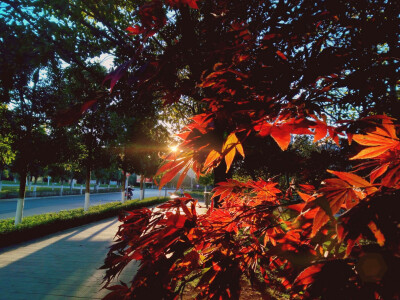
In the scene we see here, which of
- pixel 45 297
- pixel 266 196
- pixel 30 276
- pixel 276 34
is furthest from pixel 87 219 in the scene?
pixel 276 34

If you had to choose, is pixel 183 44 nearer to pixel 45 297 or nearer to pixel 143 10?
pixel 143 10

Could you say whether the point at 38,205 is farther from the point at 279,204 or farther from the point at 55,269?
the point at 279,204

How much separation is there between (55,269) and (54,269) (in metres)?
0.02

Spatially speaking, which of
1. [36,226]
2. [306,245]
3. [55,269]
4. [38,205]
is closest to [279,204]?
[306,245]

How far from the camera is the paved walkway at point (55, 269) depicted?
3.23 meters

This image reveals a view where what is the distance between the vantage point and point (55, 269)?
13.5ft

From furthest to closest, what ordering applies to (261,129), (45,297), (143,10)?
(45,297)
(143,10)
(261,129)

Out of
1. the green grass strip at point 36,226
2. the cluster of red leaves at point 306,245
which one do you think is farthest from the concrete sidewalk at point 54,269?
the cluster of red leaves at point 306,245

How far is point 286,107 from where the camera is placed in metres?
0.92

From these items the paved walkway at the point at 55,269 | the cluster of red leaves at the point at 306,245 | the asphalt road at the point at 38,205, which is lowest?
the asphalt road at the point at 38,205

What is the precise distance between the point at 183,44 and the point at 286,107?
24.3 inches

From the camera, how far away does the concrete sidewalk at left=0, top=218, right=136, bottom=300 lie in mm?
3234

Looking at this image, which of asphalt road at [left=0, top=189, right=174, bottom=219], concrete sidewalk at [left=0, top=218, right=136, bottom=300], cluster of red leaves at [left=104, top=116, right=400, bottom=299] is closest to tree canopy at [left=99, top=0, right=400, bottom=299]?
cluster of red leaves at [left=104, top=116, right=400, bottom=299]

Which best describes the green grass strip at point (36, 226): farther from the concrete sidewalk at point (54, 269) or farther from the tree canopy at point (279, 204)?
the tree canopy at point (279, 204)
